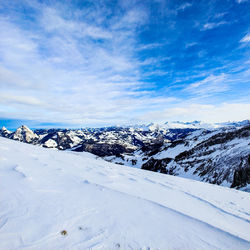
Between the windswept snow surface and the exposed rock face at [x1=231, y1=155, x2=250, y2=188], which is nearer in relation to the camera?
the windswept snow surface

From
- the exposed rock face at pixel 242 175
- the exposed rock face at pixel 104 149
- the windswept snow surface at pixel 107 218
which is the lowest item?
the exposed rock face at pixel 104 149

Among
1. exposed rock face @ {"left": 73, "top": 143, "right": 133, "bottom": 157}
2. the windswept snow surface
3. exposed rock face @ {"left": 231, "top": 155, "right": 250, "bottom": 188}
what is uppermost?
the windswept snow surface

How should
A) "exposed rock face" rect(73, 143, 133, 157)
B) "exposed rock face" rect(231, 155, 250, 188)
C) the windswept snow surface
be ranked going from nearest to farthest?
the windswept snow surface
"exposed rock face" rect(231, 155, 250, 188)
"exposed rock face" rect(73, 143, 133, 157)

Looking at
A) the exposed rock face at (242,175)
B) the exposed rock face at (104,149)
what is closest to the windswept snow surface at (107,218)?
the exposed rock face at (242,175)

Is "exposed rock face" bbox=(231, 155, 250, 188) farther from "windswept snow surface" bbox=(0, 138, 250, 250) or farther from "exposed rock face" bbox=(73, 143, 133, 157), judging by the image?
"exposed rock face" bbox=(73, 143, 133, 157)

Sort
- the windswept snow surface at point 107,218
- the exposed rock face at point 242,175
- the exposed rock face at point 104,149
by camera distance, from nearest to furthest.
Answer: the windswept snow surface at point 107,218 < the exposed rock face at point 242,175 < the exposed rock face at point 104,149

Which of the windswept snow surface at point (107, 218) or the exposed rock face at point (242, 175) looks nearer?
the windswept snow surface at point (107, 218)

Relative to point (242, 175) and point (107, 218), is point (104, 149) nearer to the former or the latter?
point (242, 175)

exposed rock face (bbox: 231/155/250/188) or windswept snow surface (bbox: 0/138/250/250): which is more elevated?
windswept snow surface (bbox: 0/138/250/250)

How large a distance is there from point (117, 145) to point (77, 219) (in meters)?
172

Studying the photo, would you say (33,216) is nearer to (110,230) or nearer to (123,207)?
(110,230)

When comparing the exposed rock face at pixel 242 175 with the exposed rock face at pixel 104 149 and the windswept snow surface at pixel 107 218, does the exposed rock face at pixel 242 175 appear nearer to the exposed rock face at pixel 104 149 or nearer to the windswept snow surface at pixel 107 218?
the windswept snow surface at pixel 107 218

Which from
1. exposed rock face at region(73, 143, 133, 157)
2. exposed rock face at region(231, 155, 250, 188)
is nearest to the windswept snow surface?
exposed rock face at region(231, 155, 250, 188)

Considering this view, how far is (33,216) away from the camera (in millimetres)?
3367
